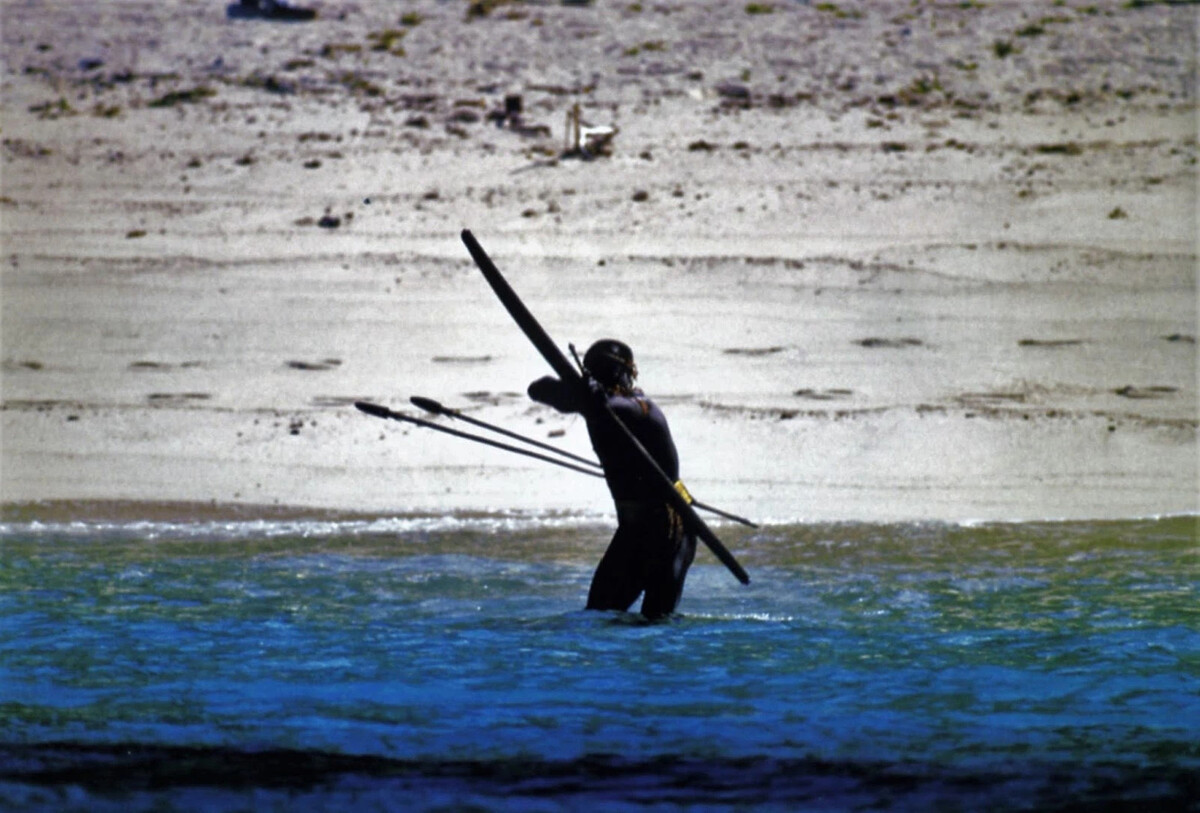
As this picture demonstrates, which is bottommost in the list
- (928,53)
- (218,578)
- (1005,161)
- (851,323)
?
(218,578)

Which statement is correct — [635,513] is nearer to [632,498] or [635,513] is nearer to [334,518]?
[632,498]

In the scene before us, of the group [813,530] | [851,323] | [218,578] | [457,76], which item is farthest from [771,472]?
[457,76]

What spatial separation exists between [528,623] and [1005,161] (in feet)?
31.4

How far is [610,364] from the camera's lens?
7.02m

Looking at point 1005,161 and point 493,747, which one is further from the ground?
point 1005,161

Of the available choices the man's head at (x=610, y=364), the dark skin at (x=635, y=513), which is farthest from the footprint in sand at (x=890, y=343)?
the man's head at (x=610, y=364)

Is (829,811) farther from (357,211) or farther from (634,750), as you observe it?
(357,211)

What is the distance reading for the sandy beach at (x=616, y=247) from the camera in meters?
11.2

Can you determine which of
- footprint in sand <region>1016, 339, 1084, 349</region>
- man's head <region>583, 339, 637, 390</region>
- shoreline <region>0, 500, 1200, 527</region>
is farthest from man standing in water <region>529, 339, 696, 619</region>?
footprint in sand <region>1016, 339, 1084, 349</region>

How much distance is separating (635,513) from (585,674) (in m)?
0.78

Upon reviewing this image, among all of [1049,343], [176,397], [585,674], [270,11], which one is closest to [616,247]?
[1049,343]

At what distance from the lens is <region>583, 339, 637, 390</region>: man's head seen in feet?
23.0

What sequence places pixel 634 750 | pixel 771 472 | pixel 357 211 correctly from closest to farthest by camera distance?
pixel 634 750, pixel 771 472, pixel 357 211

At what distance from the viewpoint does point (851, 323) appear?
12.9 metres
